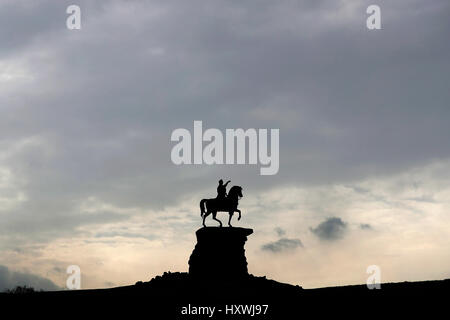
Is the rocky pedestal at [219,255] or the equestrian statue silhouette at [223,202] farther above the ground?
the equestrian statue silhouette at [223,202]

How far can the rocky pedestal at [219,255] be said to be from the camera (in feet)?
103

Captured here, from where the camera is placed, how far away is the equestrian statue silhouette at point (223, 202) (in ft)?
103

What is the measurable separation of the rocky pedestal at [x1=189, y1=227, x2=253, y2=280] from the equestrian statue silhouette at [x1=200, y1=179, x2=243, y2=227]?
0.49 metres

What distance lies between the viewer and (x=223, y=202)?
103 feet

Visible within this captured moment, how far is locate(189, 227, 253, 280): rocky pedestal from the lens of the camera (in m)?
31.3

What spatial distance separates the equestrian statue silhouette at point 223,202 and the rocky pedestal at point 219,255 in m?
0.49

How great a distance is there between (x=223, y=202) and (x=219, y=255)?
260cm

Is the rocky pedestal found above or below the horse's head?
below

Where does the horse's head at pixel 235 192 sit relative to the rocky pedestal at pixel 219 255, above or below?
above

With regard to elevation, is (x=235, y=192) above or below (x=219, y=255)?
above
